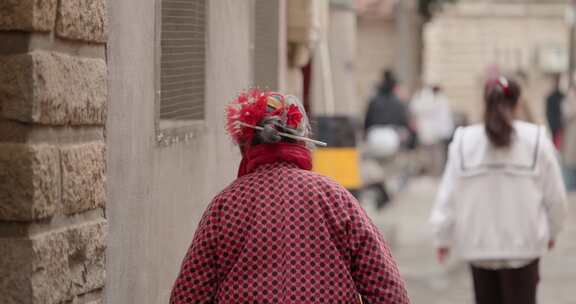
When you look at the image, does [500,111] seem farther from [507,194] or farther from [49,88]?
[49,88]

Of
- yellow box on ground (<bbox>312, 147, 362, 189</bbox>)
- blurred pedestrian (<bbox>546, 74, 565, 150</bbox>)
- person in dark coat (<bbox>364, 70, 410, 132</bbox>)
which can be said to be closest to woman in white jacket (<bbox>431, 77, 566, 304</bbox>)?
yellow box on ground (<bbox>312, 147, 362, 189</bbox>)

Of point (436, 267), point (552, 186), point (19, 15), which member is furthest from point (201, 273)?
point (436, 267)

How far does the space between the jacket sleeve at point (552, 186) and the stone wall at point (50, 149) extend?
357cm

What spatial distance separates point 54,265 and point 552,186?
13.3ft

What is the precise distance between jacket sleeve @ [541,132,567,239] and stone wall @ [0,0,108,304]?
3.57 meters

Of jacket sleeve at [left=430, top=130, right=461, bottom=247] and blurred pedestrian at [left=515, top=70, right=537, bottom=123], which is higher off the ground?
blurred pedestrian at [left=515, top=70, right=537, bottom=123]

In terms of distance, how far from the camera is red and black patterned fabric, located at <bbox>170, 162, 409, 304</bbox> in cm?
486

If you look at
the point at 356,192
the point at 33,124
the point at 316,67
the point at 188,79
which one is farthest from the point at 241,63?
the point at 316,67

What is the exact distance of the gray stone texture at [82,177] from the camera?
474cm

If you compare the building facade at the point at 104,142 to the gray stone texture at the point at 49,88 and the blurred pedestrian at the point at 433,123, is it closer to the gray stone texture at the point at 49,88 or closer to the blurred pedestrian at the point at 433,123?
the gray stone texture at the point at 49,88

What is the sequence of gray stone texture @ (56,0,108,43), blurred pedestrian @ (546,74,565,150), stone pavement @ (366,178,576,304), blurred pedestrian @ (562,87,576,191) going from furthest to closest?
1. blurred pedestrian @ (546,74,565,150)
2. blurred pedestrian @ (562,87,576,191)
3. stone pavement @ (366,178,576,304)
4. gray stone texture @ (56,0,108,43)

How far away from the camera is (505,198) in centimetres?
816

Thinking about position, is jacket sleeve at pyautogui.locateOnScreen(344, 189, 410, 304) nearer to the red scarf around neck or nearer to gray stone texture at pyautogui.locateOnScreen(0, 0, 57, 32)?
the red scarf around neck

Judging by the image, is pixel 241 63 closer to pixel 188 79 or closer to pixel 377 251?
pixel 188 79
